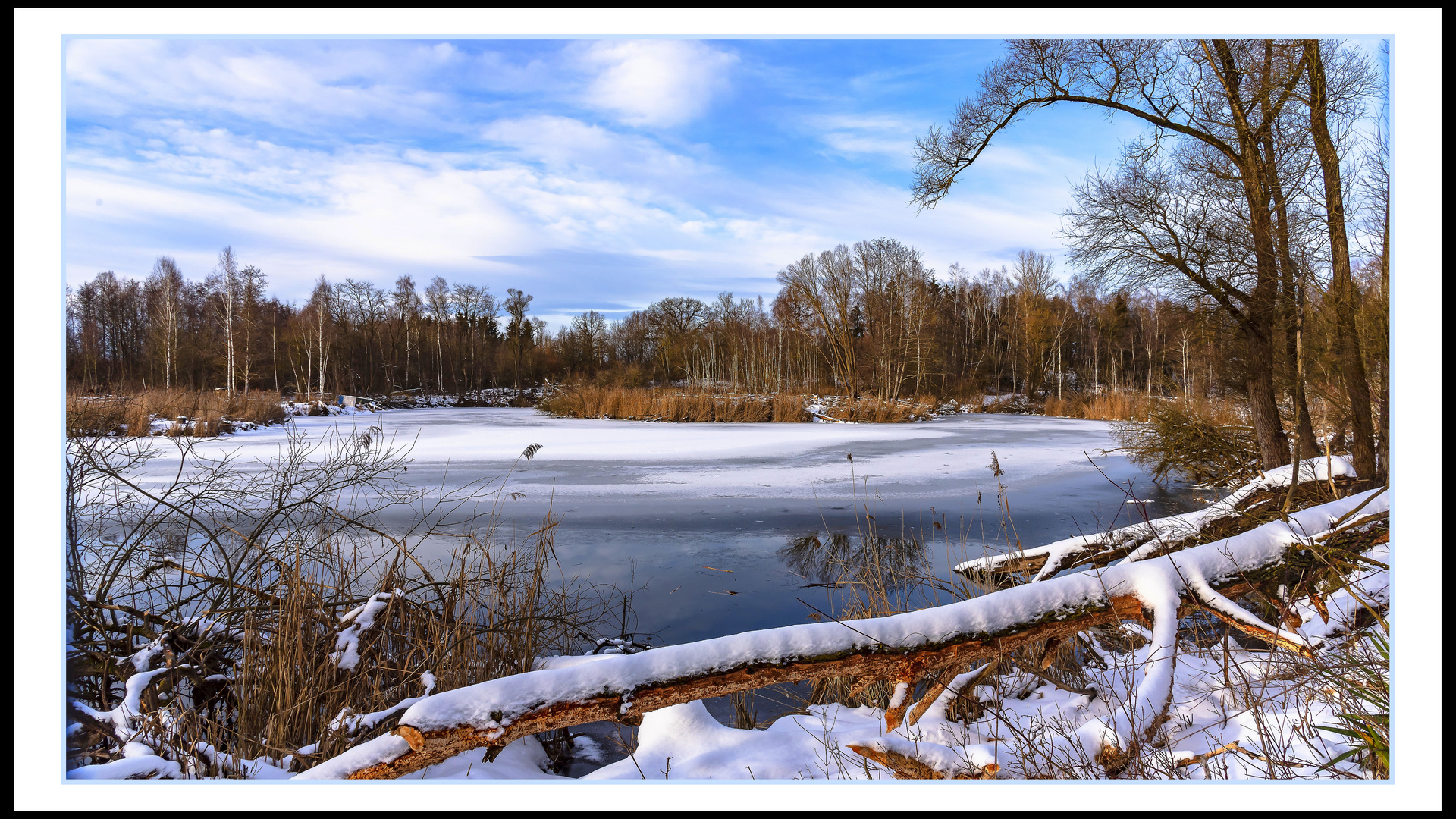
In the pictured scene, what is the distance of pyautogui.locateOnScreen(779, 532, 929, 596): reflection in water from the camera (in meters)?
4.05

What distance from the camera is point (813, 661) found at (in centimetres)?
157

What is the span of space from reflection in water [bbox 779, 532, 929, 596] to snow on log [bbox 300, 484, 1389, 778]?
6.24 ft

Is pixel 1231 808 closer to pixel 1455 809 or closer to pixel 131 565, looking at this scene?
pixel 1455 809

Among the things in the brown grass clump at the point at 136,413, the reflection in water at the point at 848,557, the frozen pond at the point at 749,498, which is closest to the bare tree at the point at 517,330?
the frozen pond at the point at 749,498

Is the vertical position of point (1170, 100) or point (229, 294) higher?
point (1170, 100)

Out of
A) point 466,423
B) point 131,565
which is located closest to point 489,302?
point 466,423

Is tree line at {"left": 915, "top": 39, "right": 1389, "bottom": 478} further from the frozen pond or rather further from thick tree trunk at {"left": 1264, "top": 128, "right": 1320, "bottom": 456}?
the frozen pond

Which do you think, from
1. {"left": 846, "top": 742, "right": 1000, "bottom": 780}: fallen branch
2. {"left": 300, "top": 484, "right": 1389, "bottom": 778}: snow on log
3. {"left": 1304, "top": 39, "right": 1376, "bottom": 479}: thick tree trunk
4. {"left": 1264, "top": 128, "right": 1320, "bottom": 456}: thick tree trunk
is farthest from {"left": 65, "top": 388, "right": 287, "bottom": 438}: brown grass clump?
{"left": 1264, "top": 128, "right": 1320, "bottom": 456}: thick tree trunk

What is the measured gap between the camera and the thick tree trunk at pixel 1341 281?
10.2ft

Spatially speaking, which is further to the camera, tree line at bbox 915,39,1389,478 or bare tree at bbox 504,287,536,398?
bare tree at bbox 504,287,536,398

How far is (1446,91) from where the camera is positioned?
5.31 ft

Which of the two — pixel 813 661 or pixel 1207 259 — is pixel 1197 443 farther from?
pixel 813 661

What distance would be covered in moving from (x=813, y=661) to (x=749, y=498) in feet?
17.4

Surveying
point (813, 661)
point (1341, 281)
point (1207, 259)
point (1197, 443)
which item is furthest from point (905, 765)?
point (1197, 443)
